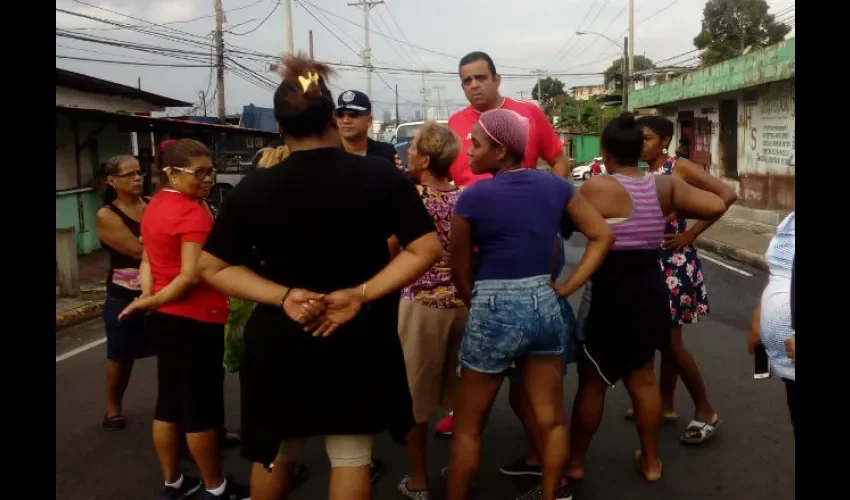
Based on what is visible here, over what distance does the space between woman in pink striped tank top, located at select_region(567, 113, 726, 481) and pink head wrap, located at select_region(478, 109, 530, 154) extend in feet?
1.56

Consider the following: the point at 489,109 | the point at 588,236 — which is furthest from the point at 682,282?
the point at 489,109

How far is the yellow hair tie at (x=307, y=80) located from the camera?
7.94 ft

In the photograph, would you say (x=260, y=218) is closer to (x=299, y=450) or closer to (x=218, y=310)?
(x=299, y=450)

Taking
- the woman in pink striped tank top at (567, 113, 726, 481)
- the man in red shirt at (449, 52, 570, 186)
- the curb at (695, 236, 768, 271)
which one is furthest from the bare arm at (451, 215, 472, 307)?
the curb at (695, 236, 768, 271)

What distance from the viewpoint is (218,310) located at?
335 cm

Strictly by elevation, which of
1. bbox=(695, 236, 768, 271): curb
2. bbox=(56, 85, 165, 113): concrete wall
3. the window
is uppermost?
bbox=(56, 85, 165, 113): concrete wall

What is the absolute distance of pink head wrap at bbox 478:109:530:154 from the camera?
2.96 m

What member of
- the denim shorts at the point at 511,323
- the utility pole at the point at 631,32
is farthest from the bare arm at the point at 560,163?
the utility pole at the point at 631,32

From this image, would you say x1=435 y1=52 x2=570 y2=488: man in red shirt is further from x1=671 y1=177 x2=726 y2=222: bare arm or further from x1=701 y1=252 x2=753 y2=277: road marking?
x1=701 y1=252 x2=753 y2=277: road marking

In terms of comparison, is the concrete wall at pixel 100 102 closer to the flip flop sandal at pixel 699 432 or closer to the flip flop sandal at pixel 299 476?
the flip flop sandal at pixel 299 476
